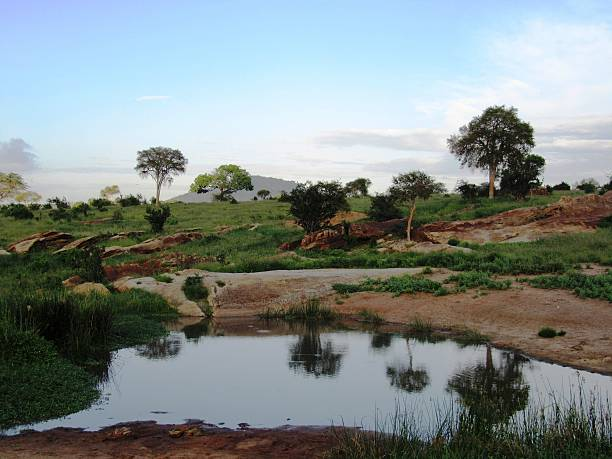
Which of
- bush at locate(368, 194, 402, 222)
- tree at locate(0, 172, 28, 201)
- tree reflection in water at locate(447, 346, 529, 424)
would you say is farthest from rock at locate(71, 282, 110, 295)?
tree at locate(0, 172, 28, 201)

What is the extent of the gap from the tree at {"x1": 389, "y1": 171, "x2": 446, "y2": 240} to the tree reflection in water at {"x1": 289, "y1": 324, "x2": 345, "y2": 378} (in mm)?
20227

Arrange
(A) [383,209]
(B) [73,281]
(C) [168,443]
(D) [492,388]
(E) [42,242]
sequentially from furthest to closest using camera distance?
(A) [383,209], (E) [42,242], (B) [73,281], (D) [492,388], (C) [168,443]

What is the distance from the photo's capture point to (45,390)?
9.27 m

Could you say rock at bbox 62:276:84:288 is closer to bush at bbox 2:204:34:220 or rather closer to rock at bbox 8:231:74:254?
rock at bbox 8:231:74:254

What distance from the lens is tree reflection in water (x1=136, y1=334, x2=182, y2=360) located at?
1286 centimetres

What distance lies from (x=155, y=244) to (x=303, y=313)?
16.2 m

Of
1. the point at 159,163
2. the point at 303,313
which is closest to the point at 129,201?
the point at 159,163

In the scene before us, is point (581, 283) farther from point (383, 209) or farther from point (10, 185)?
point (10, 185)

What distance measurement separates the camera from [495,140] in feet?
159

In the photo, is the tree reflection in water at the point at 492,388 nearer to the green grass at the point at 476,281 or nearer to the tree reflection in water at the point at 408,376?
the tree reflection in water at the point at 408,376

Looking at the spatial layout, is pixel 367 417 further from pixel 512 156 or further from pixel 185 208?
pixel 185 208

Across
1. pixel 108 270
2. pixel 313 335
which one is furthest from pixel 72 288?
pixel 313 335

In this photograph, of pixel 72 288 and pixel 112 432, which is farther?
pixel 72 288

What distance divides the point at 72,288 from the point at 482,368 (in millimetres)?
13931
